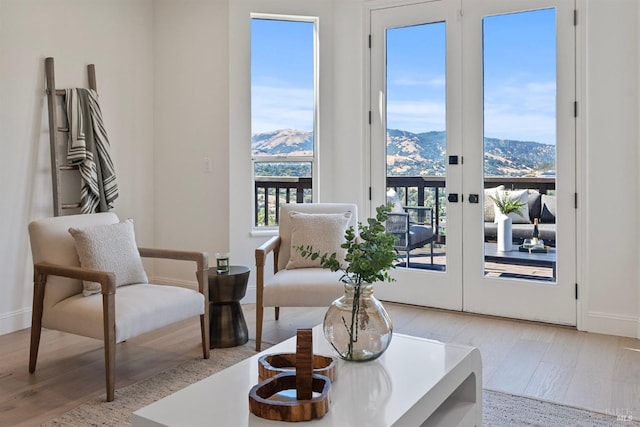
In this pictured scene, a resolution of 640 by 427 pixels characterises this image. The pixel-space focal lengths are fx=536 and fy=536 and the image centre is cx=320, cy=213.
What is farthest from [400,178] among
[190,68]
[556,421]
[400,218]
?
[556,421]

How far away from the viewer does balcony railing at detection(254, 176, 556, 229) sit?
3.86 m

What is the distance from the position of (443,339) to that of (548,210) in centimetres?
121

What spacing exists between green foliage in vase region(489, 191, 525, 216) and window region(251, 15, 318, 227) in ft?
4.93

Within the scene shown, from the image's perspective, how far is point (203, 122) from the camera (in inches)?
177

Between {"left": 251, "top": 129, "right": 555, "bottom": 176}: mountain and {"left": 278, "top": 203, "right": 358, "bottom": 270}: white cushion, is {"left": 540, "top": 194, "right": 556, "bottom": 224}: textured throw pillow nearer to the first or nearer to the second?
{"left": 251, "top": 129, "right": 555, "bottom": 176}: mountain

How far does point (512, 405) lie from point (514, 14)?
9.01 ft

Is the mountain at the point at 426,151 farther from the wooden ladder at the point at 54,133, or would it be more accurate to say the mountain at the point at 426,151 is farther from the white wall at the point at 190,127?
the wooden ladder at the point at 54,133

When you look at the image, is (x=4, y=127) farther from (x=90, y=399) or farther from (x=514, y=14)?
(x=514, y=14)

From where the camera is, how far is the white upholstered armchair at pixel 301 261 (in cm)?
313

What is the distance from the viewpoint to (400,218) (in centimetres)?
433

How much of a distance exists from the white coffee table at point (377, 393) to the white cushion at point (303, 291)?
3.38 feet

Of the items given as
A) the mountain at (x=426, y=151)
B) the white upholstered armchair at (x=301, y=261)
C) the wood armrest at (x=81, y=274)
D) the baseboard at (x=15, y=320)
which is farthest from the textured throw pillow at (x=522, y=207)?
the baseboard at (x=15, y=320)

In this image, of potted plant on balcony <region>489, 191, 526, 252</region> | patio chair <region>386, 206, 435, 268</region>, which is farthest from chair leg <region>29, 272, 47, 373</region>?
potted plant on balcony <region>489, 191, 526, 252</region>

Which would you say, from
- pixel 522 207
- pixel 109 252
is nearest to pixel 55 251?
pixel 109 252
